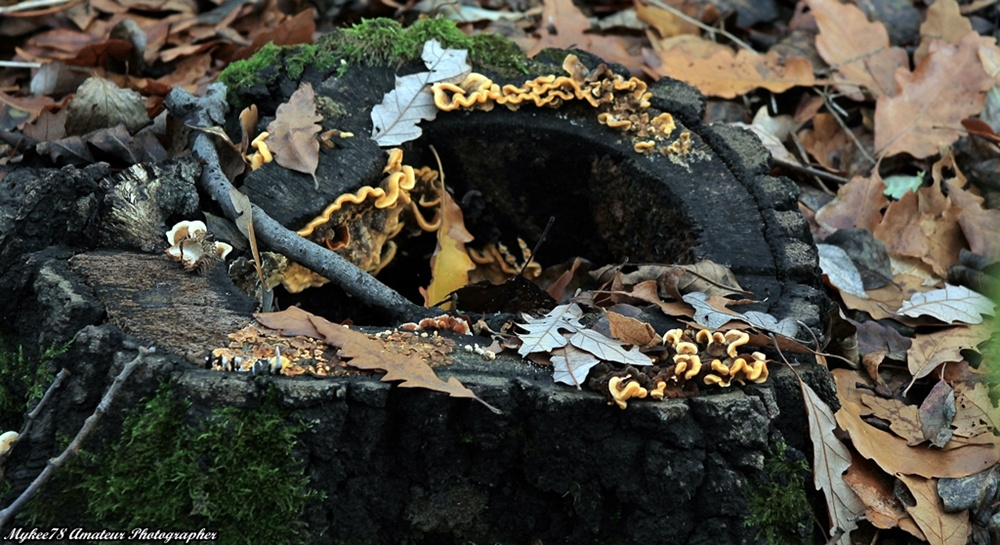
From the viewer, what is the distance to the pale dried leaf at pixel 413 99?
12.3 feet

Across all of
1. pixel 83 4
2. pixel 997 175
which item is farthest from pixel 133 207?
pixel 997 175

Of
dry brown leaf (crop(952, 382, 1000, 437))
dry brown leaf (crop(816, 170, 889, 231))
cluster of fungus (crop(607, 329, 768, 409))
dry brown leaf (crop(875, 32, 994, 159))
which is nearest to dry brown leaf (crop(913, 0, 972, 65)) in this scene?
dry brown leaf (crop(875, 32, 994, 159))

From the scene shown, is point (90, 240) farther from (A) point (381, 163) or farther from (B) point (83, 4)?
(B) point (83, 4)

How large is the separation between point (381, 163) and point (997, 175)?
302 cm

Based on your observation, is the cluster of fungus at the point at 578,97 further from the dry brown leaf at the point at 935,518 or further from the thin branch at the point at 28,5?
the thin branch at the point at 28,5

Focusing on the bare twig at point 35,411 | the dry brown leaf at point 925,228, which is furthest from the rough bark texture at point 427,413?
the dry brown leaf at point 925,228

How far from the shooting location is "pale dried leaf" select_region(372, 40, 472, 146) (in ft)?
12.3

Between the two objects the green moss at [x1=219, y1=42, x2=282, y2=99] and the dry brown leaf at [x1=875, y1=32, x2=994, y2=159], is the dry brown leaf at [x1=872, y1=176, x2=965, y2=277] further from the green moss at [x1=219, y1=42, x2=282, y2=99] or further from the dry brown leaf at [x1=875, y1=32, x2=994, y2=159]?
the green moss at [x1=219, y1=42, x2=282, y2=99]

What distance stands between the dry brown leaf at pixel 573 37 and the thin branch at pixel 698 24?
0.37 metres

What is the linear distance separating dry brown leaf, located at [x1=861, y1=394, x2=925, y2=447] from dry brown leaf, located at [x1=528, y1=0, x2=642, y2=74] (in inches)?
99.9

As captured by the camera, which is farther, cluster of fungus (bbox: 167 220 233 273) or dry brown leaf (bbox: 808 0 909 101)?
dry brown leaf (bbox: 808 0 909 101)

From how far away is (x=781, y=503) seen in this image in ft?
8.95

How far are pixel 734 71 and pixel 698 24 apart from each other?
1.89 ft

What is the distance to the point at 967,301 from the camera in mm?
3816
